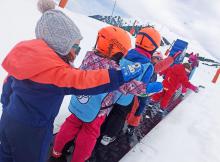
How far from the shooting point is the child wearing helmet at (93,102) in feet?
10.1

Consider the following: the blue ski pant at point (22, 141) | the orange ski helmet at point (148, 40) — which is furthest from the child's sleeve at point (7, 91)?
the orange ski helmet at point (148, 40)

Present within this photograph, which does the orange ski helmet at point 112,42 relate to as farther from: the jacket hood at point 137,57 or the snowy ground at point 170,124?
the snowy ground at point 170,124

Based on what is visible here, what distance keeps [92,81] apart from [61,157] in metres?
1.59

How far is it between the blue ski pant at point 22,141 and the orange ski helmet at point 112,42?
1070mm

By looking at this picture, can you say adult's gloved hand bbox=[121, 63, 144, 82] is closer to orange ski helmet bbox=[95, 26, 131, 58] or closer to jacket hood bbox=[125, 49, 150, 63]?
orange ski helmet bbox=[95, 26, 131, 58]

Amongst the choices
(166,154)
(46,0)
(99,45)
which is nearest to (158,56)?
(166,154)

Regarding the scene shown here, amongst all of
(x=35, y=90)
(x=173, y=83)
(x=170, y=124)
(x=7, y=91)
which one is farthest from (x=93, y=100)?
(x=173, y=83)

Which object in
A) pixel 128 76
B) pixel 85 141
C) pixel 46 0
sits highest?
pixel 46 0

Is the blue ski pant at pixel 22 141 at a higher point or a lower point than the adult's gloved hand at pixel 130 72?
lower

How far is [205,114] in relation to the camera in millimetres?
6297

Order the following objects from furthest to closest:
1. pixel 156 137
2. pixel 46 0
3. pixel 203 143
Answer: pixel 203 143, pixel 156 137, pixel 46 0

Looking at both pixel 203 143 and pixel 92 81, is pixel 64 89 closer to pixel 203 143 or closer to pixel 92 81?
pixel 92 81

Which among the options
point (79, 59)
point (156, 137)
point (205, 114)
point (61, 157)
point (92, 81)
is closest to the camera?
point (92, 81)

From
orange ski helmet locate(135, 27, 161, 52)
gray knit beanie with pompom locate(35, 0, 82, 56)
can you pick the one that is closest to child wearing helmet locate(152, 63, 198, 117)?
orange ski helmet locate(135, 27, 161, 52)
